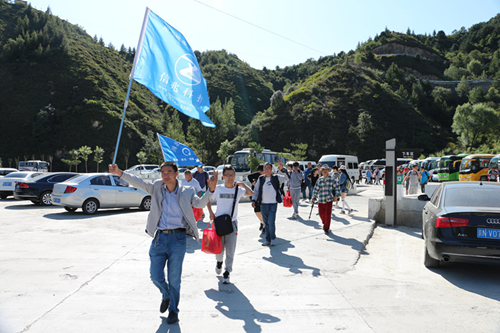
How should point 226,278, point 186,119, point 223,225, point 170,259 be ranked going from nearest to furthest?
1. point 170,259
2. point 223,225
3. point 226,278
4. point 186,119

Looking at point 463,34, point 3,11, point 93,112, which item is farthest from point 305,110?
point 463,34

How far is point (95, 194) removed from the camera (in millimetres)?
13477

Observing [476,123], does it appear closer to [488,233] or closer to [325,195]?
[325,195]

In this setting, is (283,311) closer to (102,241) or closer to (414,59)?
(102,241)

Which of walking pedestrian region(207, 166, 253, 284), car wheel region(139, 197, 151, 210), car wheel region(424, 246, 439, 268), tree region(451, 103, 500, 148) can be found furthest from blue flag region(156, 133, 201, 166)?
tree region(451, 103, 500, 148)

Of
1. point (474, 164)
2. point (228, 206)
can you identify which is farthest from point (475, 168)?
point (228, 206)

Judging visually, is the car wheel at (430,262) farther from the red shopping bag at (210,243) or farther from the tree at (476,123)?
the tree at (476,123)

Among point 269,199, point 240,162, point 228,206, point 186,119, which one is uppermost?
point 186,119

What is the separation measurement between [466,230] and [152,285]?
15.8 feet

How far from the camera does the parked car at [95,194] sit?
13.0 meters

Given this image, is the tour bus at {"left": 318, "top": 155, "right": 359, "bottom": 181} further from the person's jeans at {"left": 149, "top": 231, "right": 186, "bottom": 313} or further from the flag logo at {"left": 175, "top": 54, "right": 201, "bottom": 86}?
the person's jeans at {"left": 149, "top": 231, "right": 186, "bottom": 313}

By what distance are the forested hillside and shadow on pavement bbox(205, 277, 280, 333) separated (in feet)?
184

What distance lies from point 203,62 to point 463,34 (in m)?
132

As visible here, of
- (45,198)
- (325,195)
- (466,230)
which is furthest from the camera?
(45,198)
